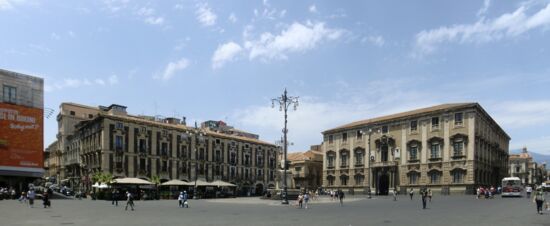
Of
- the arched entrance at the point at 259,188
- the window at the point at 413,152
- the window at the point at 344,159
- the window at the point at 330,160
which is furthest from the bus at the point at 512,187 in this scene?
the arched entrance at the point at 259,188

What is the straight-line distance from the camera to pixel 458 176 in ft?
223

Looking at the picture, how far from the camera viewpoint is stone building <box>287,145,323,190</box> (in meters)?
108

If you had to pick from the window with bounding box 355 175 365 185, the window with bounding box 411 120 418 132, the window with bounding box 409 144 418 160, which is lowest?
the window with bounding box 355 175 365 185

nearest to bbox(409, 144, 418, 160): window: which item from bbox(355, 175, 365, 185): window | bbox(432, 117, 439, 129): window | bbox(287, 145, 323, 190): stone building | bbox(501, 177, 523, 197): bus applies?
bbox(432, 117, 439, 129): window

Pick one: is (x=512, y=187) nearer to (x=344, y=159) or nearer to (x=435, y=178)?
(x=435, y=178)

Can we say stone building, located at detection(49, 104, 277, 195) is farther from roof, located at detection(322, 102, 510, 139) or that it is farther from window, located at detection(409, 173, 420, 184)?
A: window, located at detection(409, 173, 420, 184)

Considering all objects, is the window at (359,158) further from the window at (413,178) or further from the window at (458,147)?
the window at (458,147)

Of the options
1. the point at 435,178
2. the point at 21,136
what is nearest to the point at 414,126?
the point at 435,178

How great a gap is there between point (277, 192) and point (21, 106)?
35.4 meters

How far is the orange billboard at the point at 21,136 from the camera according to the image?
2416 inches

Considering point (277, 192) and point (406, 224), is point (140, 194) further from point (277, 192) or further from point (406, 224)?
point (406, 224)

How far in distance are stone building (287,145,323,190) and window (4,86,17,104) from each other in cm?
5872

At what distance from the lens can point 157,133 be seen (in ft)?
258

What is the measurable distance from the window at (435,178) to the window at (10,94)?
57976mm
